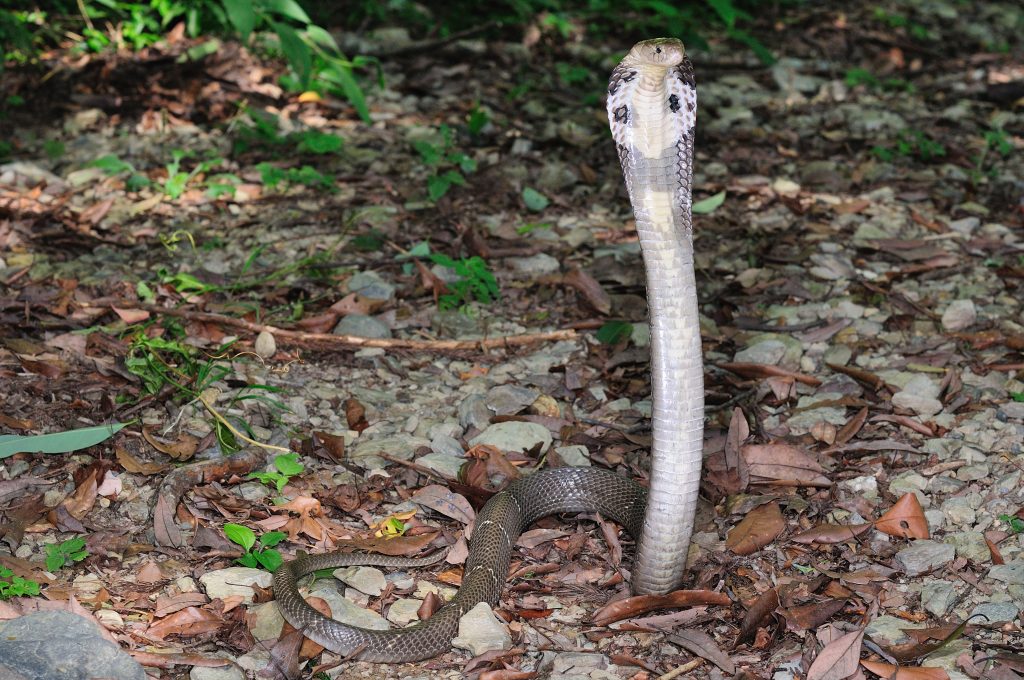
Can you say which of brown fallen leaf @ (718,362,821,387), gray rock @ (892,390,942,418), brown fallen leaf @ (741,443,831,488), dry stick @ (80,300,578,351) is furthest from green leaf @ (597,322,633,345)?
gray rock @ (892,390,942,418)

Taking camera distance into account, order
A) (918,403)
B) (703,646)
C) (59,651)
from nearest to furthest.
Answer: (59,651) < (703,646) < (918,403)

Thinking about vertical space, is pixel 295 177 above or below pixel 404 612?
above

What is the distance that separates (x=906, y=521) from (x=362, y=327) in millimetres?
2608

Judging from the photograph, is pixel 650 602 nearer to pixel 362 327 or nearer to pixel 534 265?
pixel 362 327

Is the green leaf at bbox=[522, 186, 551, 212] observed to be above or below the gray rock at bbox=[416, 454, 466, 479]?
above

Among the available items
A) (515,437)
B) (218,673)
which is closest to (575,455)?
(515,437)

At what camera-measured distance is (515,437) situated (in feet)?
15.6

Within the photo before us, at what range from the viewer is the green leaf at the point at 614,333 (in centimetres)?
532

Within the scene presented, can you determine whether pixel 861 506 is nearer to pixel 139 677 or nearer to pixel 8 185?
pixel 139 677

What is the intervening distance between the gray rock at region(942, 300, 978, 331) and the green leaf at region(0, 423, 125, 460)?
3917 mm

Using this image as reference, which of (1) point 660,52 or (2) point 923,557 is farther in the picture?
(2) point 923,557

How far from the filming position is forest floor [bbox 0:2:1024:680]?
12.2 ft

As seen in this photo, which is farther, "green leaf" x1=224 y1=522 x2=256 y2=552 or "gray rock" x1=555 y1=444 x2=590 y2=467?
"gray rock" x1=555 y1=444 x2=590 y2=467

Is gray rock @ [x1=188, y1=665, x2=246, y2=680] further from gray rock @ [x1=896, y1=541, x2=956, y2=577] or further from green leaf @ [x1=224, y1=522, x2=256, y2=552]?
gray rock @ [x1=896, y1=541, x2=956, y2=577]
